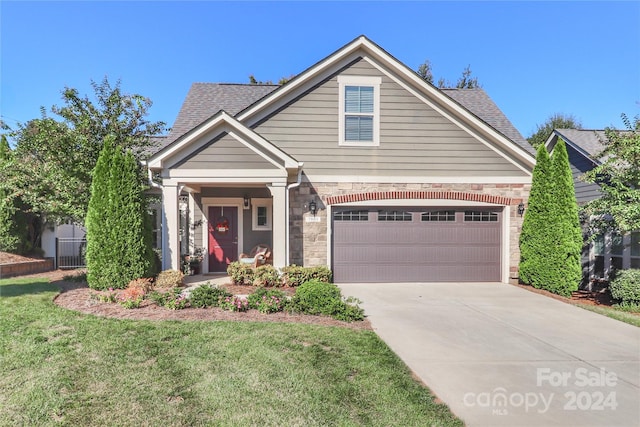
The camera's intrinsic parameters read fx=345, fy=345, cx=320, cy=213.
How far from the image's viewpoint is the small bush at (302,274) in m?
8.62

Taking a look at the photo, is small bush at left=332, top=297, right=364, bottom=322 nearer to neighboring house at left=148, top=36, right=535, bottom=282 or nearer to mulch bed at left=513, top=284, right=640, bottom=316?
neighboring house at left=148, top=36, right=535, bottom=282

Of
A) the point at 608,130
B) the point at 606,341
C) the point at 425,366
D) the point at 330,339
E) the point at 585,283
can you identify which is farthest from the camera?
the point at 585,283

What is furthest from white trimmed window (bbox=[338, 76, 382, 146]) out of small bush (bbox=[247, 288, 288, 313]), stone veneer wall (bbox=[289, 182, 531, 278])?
small bush (bbox=[247, 288, 288, 313])

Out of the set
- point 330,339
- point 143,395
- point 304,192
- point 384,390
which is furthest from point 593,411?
point 304,192

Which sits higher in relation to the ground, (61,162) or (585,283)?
(61,162)

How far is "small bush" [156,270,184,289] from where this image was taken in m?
8.03

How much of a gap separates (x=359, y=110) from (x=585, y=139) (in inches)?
328

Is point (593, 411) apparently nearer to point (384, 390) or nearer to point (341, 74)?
point (384, 390)

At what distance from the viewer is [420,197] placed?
9844 mm

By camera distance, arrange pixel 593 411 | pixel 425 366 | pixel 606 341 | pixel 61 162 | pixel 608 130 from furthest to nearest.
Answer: pixel 61 162, pixel 608 130, pixel 606 341, pixel 425 366, pixel 593 411

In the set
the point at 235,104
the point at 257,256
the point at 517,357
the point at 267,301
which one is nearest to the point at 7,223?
the point at 235,104

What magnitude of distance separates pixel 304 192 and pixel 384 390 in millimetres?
6674

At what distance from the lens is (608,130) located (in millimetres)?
8133

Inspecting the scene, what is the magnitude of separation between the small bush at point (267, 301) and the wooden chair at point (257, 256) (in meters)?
2.76
